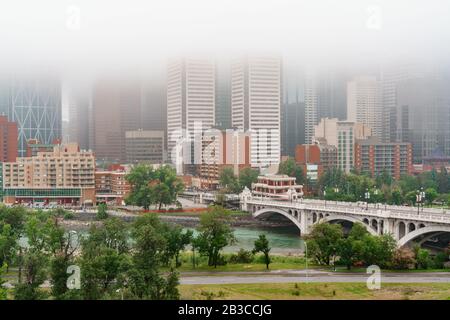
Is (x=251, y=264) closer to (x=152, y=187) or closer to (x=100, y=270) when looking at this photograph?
(x=100, y=270)

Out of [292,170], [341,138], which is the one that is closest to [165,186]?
[292,170]

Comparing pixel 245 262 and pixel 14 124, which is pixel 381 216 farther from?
pixel 14 124

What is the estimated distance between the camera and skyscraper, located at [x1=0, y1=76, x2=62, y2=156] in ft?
51.0

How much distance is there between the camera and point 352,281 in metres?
4.82

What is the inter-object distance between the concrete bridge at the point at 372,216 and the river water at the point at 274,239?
0.21 m

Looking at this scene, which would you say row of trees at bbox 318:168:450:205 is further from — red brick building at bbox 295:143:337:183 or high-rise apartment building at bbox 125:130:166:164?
high-rise apartment building at bbox 125:130:166:164

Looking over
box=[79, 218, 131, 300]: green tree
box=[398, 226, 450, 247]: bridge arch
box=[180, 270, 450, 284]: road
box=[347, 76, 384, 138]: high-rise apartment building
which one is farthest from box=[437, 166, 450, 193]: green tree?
box=[79, 218, 131, 300]: green tree

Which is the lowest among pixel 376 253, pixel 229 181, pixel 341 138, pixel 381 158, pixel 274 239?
pixel 274 239

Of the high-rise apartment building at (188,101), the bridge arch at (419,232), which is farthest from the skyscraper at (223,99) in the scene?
the bridge arch at (419,232)

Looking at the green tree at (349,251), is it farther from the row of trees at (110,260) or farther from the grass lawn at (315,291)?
the grass lawn at (315,291)

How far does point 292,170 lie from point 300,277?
7.99 m

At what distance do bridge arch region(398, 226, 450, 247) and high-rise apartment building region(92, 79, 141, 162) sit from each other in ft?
33.0

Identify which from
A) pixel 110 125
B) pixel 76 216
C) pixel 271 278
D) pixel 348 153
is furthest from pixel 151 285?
pixel 110 125

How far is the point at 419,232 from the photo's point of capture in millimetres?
7156
